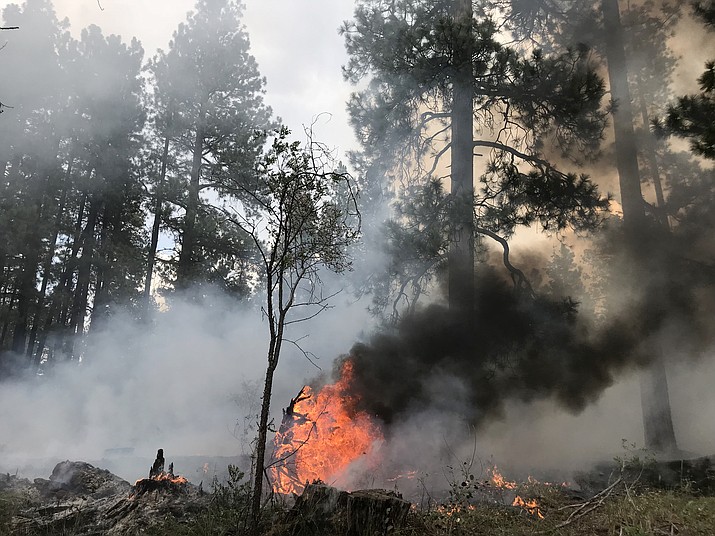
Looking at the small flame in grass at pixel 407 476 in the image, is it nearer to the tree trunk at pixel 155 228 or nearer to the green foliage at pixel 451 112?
the green foliage at pixel 451 112

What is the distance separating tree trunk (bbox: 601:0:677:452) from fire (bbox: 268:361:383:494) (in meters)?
6.47

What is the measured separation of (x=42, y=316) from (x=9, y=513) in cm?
2274

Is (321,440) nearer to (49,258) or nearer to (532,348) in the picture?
(532,348)

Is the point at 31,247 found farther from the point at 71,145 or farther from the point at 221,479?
the point at 221,479

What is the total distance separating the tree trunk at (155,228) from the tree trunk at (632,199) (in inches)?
706

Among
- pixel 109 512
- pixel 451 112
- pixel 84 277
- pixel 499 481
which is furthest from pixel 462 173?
pixel 84 277

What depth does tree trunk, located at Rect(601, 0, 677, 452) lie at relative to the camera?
11.1m

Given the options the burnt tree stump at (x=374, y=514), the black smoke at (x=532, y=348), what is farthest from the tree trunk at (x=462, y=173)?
the burnt tree stump at (x=374, y=514)

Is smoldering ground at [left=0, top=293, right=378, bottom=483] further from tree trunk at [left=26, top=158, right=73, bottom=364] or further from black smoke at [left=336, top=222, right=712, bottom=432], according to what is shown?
tree trunk at [left=26, top=158, right=73, bottom=364]

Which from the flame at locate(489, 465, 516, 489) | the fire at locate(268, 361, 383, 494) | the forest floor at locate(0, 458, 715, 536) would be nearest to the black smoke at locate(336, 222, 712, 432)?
the fire at locate(268, 361, 383, 494)

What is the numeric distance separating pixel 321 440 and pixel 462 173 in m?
7.60

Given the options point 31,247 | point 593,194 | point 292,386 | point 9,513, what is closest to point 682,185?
point 593,194

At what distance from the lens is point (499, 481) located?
29.6 ft

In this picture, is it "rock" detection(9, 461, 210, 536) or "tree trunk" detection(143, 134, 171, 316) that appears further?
"tree trunk" detection(143, 134, 171, 316)
